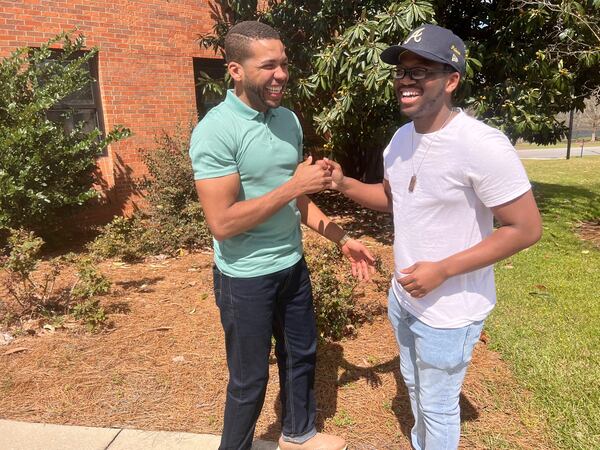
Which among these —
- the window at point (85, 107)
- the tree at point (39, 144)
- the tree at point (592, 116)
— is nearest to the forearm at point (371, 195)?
the tree at point (39, 144)

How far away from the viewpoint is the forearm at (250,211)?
195cm

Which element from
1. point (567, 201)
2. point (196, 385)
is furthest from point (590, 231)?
point (196, 385)

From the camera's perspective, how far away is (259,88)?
2.02 m

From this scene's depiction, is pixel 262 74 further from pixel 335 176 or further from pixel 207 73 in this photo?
pixel 207 73

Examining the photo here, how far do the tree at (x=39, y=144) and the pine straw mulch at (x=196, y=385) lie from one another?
108 inches

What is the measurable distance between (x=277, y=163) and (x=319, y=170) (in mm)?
191

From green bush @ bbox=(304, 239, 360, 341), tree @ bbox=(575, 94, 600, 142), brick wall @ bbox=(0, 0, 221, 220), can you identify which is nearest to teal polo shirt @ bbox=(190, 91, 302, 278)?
green bush @ bbox=(304, 239, 360, 341)

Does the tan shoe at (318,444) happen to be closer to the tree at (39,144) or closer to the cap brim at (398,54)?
the cap brim at (398,54)

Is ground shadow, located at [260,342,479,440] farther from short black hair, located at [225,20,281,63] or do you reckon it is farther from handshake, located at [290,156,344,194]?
short black hair, located at [225,20,281,63]

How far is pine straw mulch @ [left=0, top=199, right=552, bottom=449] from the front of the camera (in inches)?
115

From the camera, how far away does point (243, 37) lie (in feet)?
6.51

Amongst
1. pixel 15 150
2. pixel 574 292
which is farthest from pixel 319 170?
pixel 15 150

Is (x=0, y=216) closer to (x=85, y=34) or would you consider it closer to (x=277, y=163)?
(x=85, y=34)

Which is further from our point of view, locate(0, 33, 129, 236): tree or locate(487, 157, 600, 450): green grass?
locate(0, 33, 129, 236): tree
